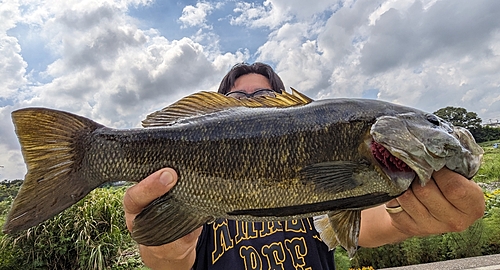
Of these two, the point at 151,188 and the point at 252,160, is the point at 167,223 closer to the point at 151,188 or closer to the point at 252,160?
the point at 151,188

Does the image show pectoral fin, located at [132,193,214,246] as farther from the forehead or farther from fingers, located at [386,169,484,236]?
the forehead

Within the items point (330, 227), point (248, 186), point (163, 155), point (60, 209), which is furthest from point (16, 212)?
point (330, 227)

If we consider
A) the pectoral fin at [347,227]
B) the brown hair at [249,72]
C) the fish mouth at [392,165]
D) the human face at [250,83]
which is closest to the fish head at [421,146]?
the fish mouth at [392,165]

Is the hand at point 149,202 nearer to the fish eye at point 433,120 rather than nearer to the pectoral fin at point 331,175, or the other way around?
the pectoral fin at point 331,175

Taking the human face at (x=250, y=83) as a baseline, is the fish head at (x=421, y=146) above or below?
below

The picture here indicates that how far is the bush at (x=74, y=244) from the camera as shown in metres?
6.42

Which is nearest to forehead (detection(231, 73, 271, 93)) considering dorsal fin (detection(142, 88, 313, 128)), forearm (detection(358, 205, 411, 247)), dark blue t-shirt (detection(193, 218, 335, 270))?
dark blue t-shirt (detection(193, 218, 335, 270))

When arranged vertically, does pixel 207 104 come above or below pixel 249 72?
below

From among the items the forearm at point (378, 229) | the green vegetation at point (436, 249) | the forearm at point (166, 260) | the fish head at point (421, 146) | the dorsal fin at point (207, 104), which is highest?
the dorsal fin at point (207, 104)

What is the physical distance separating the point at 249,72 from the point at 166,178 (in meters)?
2.35

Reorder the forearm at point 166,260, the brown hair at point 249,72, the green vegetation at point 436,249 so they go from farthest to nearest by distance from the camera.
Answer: the green vegetation at point 436,249 → the brown hair at point 249,72 → the forearm at point 166,260

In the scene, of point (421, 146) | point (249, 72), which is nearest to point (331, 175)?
point (421, 146)

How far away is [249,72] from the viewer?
3.90 metres

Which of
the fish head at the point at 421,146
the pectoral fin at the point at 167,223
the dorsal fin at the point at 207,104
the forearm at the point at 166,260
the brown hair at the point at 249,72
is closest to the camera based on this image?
the fish head at the point at 421,146
